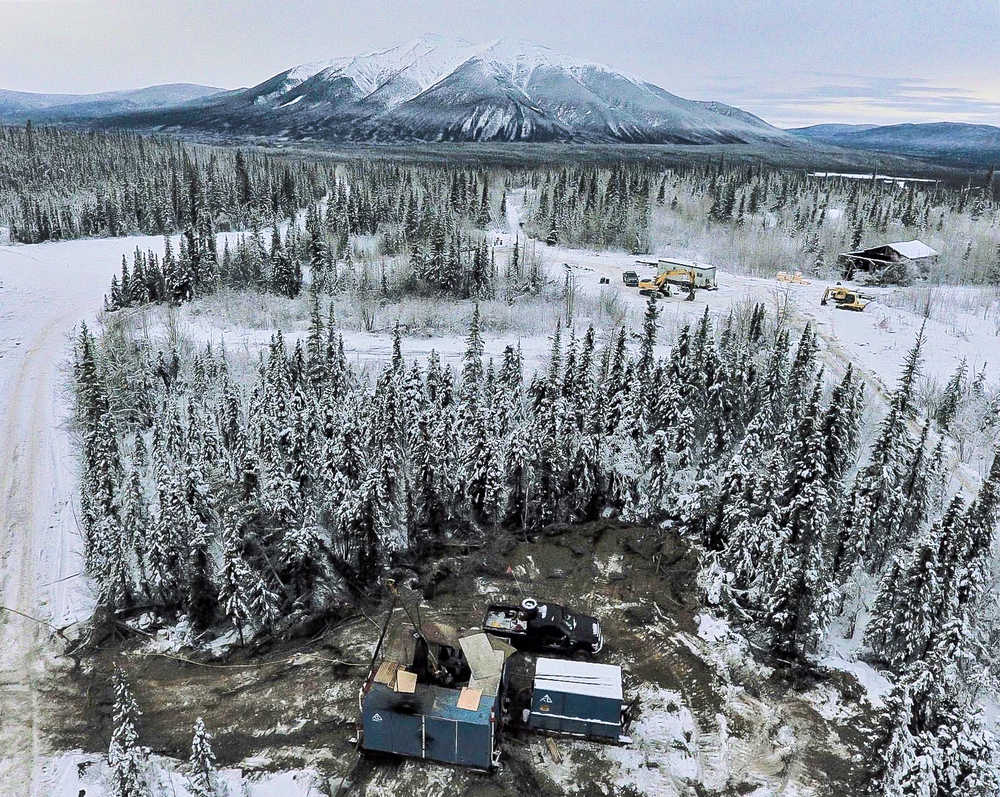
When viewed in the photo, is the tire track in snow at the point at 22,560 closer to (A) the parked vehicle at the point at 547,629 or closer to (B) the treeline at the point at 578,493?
(B) the treeline at the point at 578,493

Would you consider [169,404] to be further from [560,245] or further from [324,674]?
[560,245]

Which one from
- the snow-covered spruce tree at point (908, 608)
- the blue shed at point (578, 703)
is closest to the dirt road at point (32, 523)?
the blue shed at point (578, 703)

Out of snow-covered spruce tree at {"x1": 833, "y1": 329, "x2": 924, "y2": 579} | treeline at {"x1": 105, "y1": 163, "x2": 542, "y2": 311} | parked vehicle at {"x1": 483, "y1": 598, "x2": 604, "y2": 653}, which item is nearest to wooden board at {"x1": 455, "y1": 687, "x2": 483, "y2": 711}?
parked vehicle at {"x1": 483, "y1": 598, "x2": 604, "y2": 653}

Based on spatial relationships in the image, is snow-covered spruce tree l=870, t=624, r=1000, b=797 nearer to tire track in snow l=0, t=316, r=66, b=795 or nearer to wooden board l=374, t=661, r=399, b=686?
wooden board l=374, t=661, r=399, b=686

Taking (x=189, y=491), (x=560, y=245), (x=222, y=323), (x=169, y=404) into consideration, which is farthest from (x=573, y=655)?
(x=560, y=245)

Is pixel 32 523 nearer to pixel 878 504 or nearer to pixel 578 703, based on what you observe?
pixel 578 703
